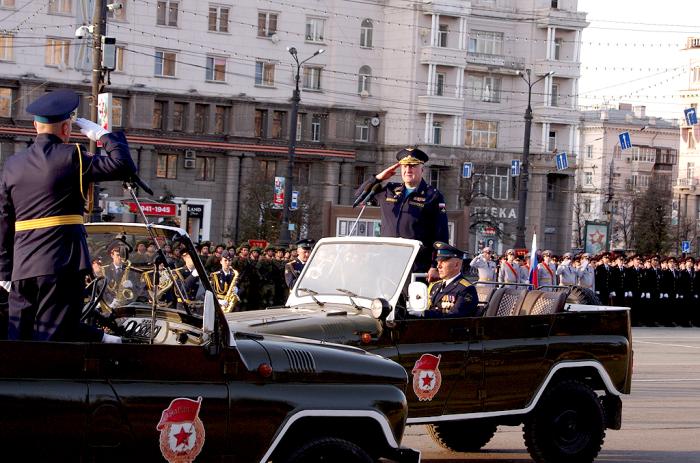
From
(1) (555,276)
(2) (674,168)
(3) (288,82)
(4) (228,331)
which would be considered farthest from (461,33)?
(4) (228,331)

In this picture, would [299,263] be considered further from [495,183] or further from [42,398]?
[495,183]

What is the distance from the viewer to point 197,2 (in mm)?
69438

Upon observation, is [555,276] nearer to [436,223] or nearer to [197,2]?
[436,223]

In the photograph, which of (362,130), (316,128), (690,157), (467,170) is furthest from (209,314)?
(690,157)

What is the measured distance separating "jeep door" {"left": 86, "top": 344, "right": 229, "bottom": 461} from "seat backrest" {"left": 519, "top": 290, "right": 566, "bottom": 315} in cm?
511

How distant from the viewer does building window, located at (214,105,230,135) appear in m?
72.2

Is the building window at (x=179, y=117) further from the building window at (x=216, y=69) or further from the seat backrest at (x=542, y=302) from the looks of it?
the seat backrest at (x=542, y=302)

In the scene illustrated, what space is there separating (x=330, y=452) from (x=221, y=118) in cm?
6591

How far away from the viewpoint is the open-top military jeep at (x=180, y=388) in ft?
20.5

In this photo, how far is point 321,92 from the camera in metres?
75.3

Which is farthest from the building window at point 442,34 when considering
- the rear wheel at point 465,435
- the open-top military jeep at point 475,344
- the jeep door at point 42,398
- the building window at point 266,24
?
the jeep door at point 42,398

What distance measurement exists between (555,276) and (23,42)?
3717 centimetres

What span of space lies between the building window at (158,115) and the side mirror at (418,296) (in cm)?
6066

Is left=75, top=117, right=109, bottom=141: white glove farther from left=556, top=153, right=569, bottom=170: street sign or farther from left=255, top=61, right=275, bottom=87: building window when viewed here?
left=556, top=153, right=569, bottom=170: street sign
